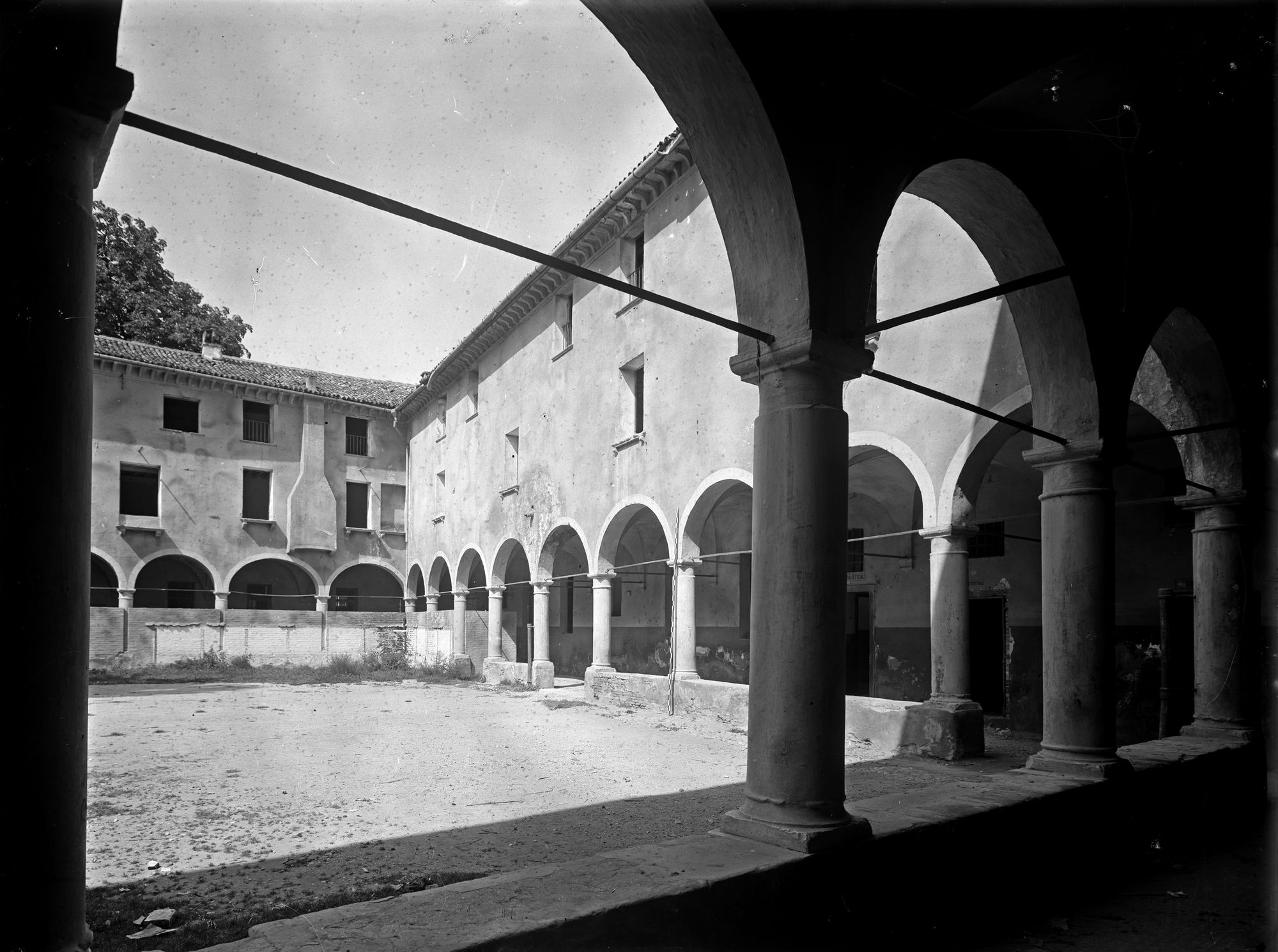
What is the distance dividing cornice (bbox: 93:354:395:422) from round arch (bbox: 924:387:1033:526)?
2199cm

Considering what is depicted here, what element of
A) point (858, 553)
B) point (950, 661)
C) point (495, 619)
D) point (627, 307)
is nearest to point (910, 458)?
point (950, 661)

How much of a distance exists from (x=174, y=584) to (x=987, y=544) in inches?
920

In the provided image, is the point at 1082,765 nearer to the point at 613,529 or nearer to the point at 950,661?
the point at 950,661

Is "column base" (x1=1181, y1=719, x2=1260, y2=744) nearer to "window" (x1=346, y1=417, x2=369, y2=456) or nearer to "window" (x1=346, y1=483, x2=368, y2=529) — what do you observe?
"window" (x1=346, y1=483, x2=368, y2=529)

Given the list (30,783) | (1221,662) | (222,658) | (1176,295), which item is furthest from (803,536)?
(222,658)

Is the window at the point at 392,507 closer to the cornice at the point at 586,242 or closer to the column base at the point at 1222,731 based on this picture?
the cornice at the point at 586,242

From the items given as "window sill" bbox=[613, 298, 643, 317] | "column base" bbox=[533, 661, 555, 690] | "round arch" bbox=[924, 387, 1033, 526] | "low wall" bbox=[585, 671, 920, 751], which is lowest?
"column base" bbox=[533, 661, 555, 690]

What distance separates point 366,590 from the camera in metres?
30.4

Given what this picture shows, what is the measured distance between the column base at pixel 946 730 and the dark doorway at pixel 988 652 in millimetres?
4219

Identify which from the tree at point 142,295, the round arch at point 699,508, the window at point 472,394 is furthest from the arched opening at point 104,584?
the round arch at point 699,508

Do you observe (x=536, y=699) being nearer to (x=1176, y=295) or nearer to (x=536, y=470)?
(x=536, y=470)

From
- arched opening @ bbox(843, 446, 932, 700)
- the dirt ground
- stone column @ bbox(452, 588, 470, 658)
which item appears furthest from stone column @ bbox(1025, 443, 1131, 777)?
stone column @ bbox(452, 588, 470, 658)

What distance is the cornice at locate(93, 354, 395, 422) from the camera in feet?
82.4

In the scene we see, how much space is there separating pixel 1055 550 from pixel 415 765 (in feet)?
23.4
